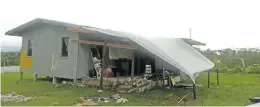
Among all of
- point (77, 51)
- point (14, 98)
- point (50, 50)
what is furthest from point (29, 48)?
point (14, 98)

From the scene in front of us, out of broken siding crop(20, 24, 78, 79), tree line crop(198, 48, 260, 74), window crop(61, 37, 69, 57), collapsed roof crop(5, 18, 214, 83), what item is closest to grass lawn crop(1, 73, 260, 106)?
broken siding crop(20, 24, 78, 79)

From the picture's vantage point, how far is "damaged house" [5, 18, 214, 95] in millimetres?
12062

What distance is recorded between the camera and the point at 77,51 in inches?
494

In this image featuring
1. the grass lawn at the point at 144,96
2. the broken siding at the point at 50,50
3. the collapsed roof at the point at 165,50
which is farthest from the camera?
the broken siding at the point at 50,50

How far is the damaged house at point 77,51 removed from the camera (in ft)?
39.6

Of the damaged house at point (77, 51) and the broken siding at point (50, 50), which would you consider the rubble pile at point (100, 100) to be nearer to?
the damaged house at point (77, 51)

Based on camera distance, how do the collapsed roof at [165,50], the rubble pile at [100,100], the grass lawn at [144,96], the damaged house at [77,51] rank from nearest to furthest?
1. the rubble pile at [100,100]
2. the grass lawn at [144,96]
3. the collapsed roof at [165,50]
4. the damaged house at [77,51]

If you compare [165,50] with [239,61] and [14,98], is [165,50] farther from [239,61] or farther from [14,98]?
[239,61]

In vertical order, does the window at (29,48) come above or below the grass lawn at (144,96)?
above

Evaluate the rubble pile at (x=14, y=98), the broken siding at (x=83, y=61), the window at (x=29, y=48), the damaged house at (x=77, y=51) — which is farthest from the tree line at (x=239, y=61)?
the rubble pile at (x=14, y=98)

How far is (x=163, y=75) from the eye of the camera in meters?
13.4

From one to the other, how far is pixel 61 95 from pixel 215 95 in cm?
609

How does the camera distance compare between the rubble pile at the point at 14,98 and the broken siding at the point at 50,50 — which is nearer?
the rubble pile at the point at 14,98

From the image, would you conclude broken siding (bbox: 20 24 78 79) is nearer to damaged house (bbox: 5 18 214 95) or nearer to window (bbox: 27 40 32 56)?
damaged house (bbox: 5 18 214 95)
